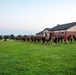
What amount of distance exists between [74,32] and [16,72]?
53707mm

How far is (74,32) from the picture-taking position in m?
62.3

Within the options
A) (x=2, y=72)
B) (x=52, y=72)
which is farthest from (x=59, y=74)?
(x=2, y=72)

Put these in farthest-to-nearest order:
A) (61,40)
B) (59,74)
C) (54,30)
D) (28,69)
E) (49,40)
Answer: (54,30) < (61,40) < (49,40) < (28,69) < (59,74)

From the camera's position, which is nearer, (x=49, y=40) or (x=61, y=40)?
(x=49, y=40)

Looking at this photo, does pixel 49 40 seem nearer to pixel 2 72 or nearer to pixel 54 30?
pixel 2 72

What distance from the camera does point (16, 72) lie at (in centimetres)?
1012

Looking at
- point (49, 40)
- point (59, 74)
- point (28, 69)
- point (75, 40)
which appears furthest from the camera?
point (75, 40)

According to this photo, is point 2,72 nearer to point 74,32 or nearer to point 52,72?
point 52,72

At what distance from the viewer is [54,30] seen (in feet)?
237

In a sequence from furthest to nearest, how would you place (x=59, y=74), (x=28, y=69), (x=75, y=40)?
(x=75, y=40)
(x=28, y=69)
(x=59, y=74)

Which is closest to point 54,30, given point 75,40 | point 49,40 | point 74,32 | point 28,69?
point 74,32

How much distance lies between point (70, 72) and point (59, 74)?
670 mm

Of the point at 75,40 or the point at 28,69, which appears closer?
the point at 28,69

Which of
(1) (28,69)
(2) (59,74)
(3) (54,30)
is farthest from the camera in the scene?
(3) (54,30)
